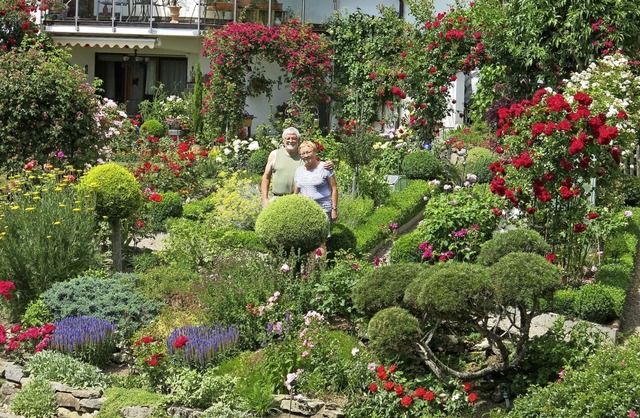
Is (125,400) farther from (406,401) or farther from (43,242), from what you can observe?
(43,242)

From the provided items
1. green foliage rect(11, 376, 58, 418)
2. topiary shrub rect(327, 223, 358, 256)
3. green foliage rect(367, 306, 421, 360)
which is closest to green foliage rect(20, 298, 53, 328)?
green foliage rect(11, 376, 58, 418)

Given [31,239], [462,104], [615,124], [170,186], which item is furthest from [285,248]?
[462,104]

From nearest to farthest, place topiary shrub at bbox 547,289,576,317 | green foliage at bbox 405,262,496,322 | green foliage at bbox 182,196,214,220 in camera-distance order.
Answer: green foliage at bbox 405,262,496,322 → topiary shrub at bbox 547,289,576,317 → green foliage at bbox 182,196,214,220

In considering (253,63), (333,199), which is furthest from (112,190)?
(253,63)

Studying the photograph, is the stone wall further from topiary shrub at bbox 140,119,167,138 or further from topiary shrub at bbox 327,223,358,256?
topiary shrub at bbox 140,119,167,138

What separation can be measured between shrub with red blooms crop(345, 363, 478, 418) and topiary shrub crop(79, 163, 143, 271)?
202 inches

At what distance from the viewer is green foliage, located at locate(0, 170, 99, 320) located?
12250 millimetres

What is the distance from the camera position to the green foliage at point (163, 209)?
1691 centimetres

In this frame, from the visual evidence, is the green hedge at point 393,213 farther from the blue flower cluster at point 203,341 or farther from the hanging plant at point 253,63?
the hanging plant at point 253,63

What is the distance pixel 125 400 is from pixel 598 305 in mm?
5238

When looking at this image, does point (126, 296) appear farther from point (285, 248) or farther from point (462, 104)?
point (462, 104)

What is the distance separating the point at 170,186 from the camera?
1878 cm

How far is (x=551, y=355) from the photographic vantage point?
979 cm

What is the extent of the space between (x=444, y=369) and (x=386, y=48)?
55.9 ft
